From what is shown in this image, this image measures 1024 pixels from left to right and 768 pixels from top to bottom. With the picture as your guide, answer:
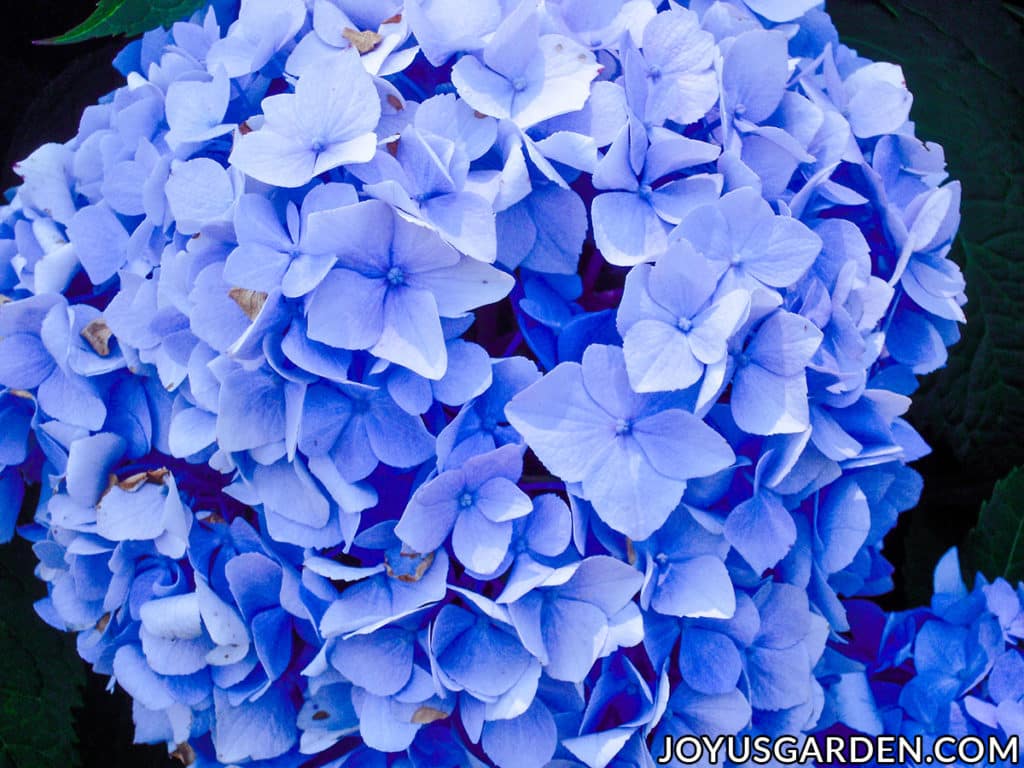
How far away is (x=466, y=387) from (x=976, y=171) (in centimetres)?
78

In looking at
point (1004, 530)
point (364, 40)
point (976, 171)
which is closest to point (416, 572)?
point (364, 40)

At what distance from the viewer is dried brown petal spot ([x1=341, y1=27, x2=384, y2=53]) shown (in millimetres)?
714

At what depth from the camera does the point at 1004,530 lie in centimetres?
108

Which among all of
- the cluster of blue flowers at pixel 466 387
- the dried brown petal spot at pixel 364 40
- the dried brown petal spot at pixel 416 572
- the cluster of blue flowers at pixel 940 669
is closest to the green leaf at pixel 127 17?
the cluster of blue flowers at pixel 466 387

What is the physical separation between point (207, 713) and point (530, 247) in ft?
1.28

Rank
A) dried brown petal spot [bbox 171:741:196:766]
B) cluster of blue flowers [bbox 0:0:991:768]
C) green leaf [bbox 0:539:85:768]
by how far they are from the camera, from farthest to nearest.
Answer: green leaf [bbox 0:539:85:768]
dried brown petal spot [bbox 171:741:196:766]
cluster of blue flowers [bbox 0:0:991:768]

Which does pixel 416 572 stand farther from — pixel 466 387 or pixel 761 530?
pixel 761 530

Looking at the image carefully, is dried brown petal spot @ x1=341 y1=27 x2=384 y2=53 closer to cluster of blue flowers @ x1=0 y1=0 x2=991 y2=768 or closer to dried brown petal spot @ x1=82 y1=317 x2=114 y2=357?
cluster of blue flowers @ x1=0 y1=0 x2=991 y2=768

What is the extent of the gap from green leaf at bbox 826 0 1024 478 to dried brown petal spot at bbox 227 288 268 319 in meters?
0.75

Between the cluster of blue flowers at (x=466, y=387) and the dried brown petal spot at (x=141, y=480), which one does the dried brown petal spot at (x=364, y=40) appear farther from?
the dried brown petal spot at (x=141, y=480)

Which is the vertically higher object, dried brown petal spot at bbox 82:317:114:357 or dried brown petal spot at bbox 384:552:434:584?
dried brown petal spot at bbox 384:552:434:584

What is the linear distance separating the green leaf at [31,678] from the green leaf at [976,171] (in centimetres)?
88

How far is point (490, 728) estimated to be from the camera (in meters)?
0.69

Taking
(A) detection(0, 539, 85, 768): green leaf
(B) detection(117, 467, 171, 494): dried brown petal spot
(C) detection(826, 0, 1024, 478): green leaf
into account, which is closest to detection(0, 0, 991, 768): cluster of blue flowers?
(B) detection(117, 467, 171, 494): dried brown petal spot
